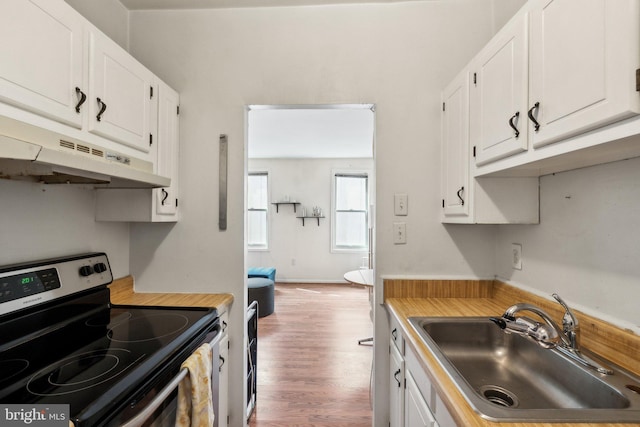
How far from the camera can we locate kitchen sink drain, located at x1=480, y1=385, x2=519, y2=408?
1.05 meters

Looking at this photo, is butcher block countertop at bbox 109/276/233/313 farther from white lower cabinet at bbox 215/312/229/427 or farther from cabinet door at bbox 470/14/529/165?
cabinet door at bbox 470/14/529/165

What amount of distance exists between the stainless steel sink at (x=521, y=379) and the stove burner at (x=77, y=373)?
103 centimetres

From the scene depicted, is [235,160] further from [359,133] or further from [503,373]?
[359,133]

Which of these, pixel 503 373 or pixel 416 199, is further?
pixel 416 199

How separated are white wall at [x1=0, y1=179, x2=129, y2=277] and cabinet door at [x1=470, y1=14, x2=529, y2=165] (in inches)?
76.5

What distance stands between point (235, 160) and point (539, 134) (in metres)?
1.50

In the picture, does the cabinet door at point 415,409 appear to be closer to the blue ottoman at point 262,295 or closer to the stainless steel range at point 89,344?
the stainless steel range at point 89,344

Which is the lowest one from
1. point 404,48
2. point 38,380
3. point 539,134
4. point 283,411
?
point 283,411

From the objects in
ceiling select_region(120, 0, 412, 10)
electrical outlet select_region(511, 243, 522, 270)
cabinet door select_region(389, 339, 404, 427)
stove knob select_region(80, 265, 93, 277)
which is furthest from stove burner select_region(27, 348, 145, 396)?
ceiling select_region(120, 0, 412, 10)

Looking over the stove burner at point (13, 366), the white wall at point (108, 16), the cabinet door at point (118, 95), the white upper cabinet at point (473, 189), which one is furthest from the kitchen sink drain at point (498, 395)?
the white wall at point (108, 16)

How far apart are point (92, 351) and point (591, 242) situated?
1886mm

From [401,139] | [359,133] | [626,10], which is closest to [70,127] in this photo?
[401,139]

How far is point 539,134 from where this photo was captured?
0.97 m

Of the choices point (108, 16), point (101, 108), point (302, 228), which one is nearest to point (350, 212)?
point (302, 228)
